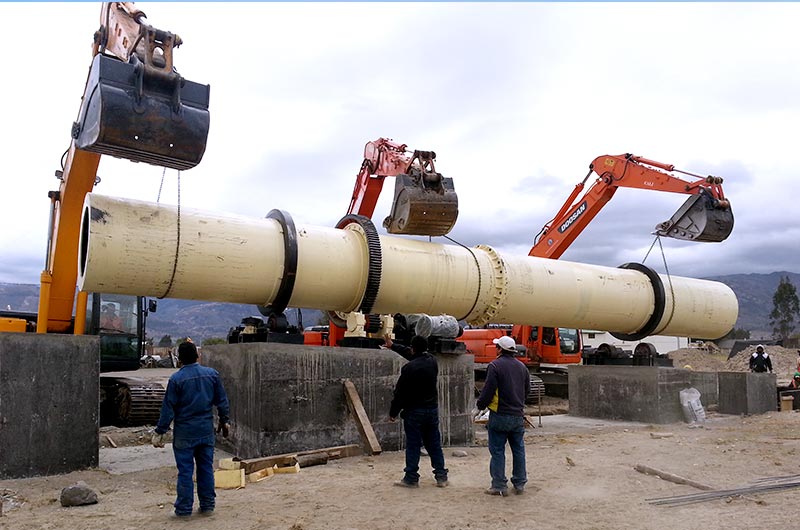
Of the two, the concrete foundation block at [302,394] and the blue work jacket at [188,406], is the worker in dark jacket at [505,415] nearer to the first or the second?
the concrete foundation block at [302,394]

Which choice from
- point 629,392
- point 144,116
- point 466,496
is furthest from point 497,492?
point 629,392

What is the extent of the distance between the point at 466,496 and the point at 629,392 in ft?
20.9

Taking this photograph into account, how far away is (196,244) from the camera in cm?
656

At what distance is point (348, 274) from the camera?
7586 millimetres

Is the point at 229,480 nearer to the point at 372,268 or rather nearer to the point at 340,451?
the point at 340,451

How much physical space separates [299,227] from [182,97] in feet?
7.05

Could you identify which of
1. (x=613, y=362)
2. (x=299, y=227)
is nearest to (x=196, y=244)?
(x=299, y=227)

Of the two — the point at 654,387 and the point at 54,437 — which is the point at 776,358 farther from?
the point at 54,437

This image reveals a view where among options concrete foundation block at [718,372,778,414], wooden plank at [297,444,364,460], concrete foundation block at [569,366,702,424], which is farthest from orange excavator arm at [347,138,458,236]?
concrete foundation block at [718,372,778,414]

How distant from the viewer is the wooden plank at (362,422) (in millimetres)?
7383

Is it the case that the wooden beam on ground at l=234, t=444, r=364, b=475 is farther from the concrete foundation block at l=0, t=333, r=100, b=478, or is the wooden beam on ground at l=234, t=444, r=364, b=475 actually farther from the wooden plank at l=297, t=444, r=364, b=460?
the concrete foundation block at l=0, t=333, r=100, b=478

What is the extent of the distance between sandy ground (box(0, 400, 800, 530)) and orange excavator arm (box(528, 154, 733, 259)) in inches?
155

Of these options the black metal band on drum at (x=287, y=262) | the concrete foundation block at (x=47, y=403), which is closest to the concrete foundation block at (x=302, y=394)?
the black metal band on drum at (x=287, y=262)

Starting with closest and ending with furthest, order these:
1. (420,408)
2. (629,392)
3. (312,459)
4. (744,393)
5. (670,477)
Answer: (420,408) → (670,477) → (312,459) → (629,392) → (744,393)
